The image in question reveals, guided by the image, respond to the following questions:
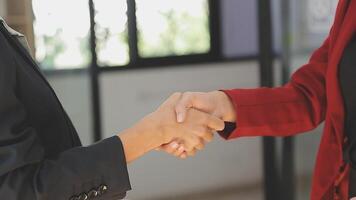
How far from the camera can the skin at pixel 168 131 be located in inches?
42.6

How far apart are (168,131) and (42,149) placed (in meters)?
0.39

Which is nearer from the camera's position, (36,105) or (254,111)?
(36,105)

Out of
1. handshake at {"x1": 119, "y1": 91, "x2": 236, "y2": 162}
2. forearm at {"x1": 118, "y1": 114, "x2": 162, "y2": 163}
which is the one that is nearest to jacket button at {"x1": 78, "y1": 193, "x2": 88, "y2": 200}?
forearm at {"x1": 118, "y1": 114, "x2": 162, "y2": 163}

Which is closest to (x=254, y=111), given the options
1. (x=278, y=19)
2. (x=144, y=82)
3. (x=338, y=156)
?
(x=338, y=156)

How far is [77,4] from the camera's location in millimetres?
3424

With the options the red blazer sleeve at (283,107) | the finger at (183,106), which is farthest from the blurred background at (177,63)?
the finger at (183,106)

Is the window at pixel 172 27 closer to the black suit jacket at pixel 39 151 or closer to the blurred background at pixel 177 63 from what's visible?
the blurred background at pixel 177 63

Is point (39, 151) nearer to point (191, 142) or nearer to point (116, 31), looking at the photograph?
point (191, 142)

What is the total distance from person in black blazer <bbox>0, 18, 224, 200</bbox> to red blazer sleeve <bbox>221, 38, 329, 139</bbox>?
1.34 feet

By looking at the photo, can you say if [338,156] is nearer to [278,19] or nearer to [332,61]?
[332,61]

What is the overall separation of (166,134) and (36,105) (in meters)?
0.36

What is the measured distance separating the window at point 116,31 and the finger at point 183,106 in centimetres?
207

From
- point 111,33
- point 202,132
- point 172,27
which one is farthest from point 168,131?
point 172,27

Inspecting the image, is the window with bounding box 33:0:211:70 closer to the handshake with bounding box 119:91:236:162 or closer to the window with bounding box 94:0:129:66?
the window with bounding box 94:0:129:66
